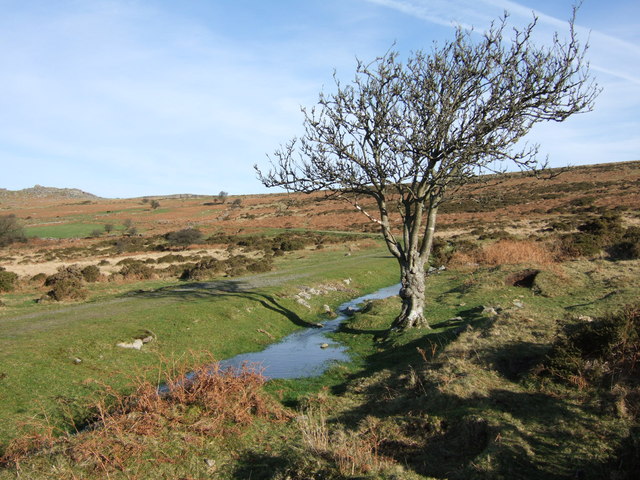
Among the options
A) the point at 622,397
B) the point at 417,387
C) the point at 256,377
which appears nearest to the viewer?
the point at 622,397

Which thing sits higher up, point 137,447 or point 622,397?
point 622,397

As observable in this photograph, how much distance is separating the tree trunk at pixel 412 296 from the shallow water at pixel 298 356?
252 cm

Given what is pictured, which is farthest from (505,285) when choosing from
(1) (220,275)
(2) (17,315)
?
(2) (17,315)

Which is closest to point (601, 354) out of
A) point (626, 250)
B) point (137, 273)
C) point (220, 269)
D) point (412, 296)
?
point (412, 296)

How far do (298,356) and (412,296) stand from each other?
462 centimetres

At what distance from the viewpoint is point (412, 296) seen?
1670 cm

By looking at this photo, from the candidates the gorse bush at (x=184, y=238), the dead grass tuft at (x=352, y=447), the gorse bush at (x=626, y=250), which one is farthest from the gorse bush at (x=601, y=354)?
the gorse bush at (x=184, y=238)

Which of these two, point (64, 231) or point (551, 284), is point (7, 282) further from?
point (64, 231)

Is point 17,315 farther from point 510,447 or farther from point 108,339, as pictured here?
point 510,447

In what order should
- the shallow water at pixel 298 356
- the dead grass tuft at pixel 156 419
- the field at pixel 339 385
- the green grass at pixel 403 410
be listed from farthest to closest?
the shallow water at pixel 298 356
the dead grass tuft at pixel 156 419
the field at pixel 339 385
the green grass at pixel 403 410

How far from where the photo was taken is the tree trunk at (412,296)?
1669cm

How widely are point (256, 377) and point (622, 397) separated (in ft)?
24.9

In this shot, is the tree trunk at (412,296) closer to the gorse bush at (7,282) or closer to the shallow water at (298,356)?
the shallow water at (298,356)

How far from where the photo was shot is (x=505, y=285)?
22.6 m
